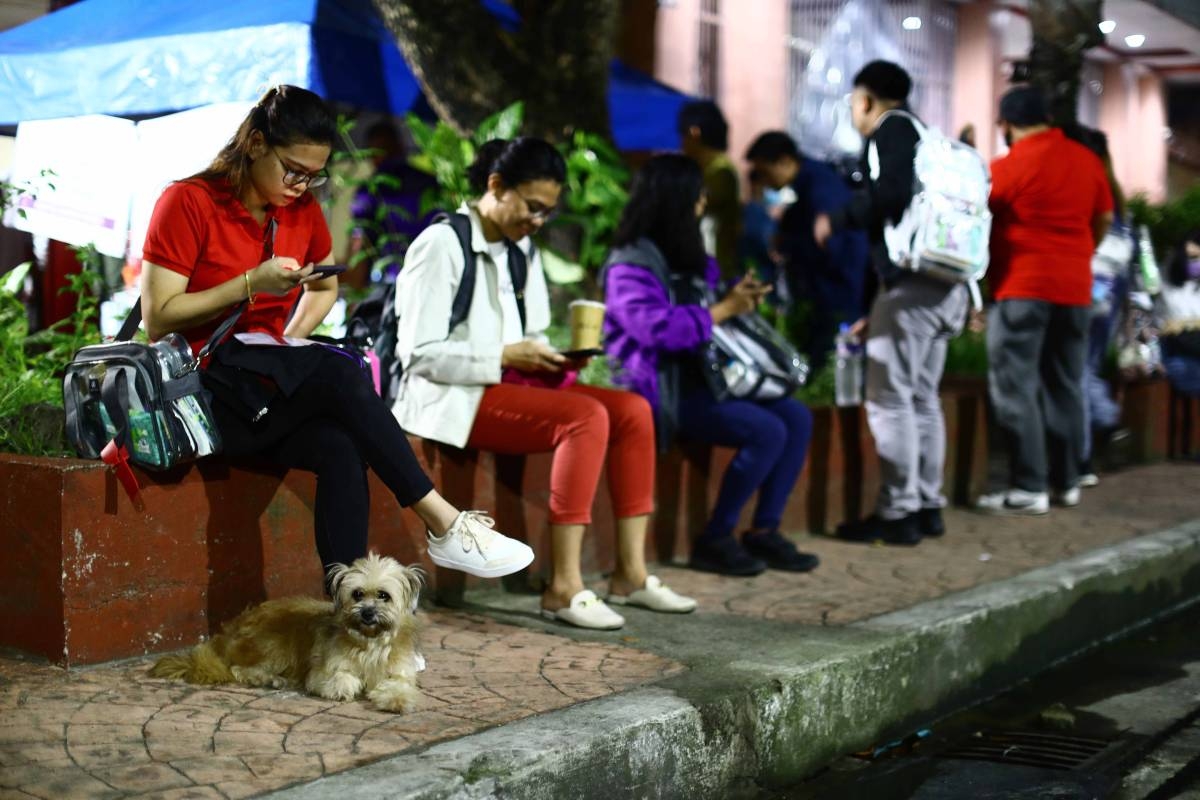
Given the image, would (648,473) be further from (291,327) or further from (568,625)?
(291,327)

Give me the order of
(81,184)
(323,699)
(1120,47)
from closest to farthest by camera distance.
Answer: (323,699) → (81,184) → (1120,47)

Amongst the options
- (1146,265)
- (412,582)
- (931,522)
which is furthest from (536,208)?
(1146,265)

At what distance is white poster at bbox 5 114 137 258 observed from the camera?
5.96m

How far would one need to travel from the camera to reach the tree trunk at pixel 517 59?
26.7 ft

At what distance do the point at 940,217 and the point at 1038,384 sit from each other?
72.8 inches

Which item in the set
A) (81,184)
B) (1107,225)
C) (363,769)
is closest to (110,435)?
(363,769)

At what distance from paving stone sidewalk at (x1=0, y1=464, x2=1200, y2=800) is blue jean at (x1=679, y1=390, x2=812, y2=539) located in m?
0.30

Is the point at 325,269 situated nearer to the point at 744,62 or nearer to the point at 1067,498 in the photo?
the point at 1067,498

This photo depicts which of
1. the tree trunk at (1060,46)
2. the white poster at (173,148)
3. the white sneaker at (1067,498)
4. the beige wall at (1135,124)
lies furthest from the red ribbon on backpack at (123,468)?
the beige wall at (1135,124)

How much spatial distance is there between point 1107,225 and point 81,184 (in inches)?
212

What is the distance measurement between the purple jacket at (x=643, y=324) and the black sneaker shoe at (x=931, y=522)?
6.30 feet

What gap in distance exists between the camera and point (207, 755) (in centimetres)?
361

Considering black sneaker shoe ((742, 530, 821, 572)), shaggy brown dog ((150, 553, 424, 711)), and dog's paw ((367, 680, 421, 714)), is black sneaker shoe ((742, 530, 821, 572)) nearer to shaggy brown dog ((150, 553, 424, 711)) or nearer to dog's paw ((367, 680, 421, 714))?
shaggy brown dog ((150, 553, 424, 711))

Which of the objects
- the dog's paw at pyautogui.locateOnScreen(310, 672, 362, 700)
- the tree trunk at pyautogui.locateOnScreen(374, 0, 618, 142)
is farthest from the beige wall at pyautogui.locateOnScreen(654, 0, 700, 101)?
the dog's paw at pyautogui.locateOnScreen(310, 672, 362, 700)
